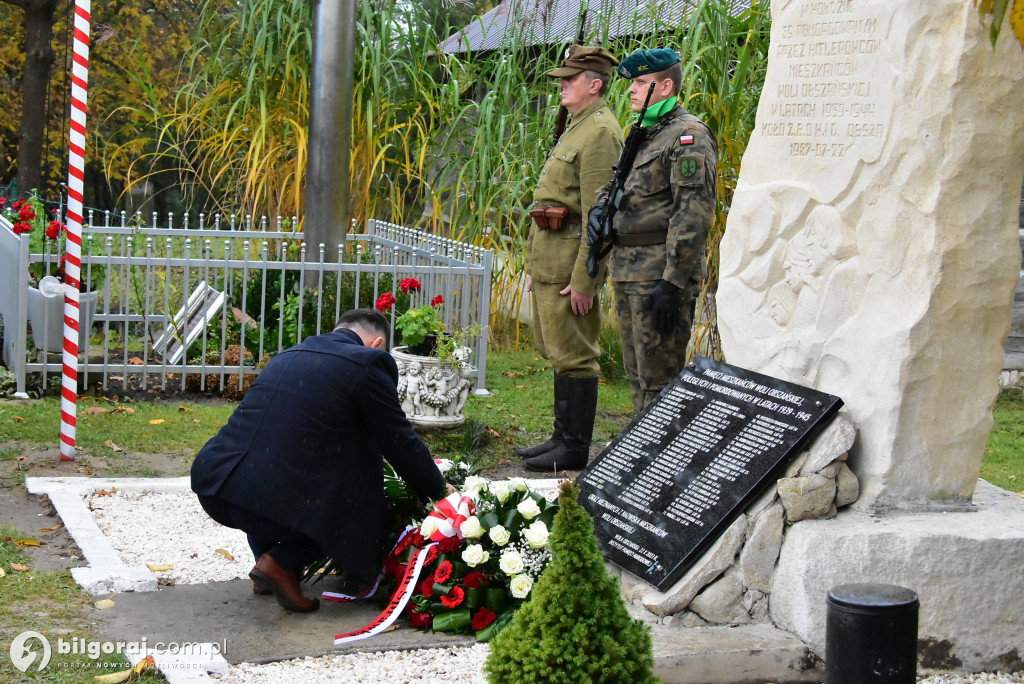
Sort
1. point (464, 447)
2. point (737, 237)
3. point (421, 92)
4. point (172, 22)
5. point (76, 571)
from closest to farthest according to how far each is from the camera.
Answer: point (76, 571)
point (737, 237)
point (464, 447)
point (421, 92)
point (172, 22)

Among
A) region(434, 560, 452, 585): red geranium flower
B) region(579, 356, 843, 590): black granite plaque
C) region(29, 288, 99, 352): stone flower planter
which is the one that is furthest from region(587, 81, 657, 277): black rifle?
region(29, 288, 99, 352): stone flower planter

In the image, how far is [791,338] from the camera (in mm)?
4227

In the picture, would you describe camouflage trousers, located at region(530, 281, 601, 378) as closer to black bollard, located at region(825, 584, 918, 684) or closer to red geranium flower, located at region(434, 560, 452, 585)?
red geranium flower, located at region(434, 560, 452, 585)

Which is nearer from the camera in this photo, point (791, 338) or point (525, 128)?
point (791, 338)

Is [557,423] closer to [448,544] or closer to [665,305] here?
[665,305]

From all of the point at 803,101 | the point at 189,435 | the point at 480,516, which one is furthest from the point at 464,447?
the point at 803,101

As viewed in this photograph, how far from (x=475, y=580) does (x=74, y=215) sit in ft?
10.2

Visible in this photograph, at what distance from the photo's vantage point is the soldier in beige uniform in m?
5.66

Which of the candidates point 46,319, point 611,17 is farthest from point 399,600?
point 611,17

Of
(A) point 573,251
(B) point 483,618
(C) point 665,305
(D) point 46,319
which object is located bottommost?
(B) point 483,618

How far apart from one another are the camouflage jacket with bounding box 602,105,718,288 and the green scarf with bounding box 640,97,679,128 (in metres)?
0.02

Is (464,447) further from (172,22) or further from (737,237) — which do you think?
(172,22)

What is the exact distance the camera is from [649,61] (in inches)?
201

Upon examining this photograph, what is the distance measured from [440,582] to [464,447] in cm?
251
